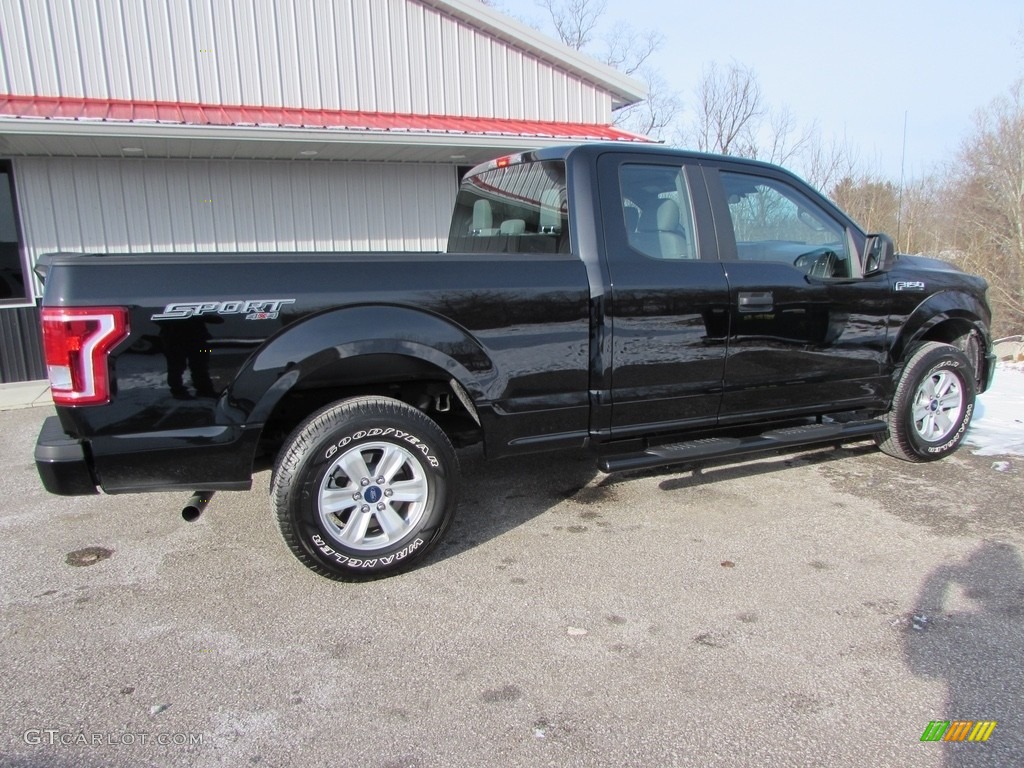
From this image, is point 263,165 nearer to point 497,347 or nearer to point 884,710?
point 497,347

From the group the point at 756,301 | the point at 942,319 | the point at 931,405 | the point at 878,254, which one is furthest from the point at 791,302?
the point at 931,405

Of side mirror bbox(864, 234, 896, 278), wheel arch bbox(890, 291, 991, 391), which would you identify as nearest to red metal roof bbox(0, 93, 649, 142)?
side mirror bbox(864, 234, 896, 278)

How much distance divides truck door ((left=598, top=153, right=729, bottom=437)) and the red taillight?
223 centimetres

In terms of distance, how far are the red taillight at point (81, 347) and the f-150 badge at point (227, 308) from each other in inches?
6.5

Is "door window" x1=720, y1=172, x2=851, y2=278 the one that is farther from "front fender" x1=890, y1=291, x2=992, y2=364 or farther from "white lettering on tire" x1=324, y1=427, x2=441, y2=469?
"white lettering on tire" x1=324, y1=427, x2=441, y2=469

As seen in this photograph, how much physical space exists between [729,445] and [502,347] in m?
1.52

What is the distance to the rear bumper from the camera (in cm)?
283

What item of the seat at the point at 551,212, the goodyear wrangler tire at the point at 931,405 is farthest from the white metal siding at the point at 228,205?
the goodyear wrangler tire at the point at 931,405

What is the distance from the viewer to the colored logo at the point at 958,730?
2207mm

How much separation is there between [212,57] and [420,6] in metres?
2.87

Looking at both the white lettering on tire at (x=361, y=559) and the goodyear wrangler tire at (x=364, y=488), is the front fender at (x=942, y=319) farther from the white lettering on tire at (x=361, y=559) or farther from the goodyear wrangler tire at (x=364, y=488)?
the white lettering on tire at (x=361, y=559)


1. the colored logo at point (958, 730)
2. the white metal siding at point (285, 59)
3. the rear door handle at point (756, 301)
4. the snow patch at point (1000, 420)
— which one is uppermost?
the white metal siding at point (285, 59)

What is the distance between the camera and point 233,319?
9.57ft

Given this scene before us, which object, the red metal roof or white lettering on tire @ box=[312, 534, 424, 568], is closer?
white lettering on tire @ box=[312, 534, 424, 568]
